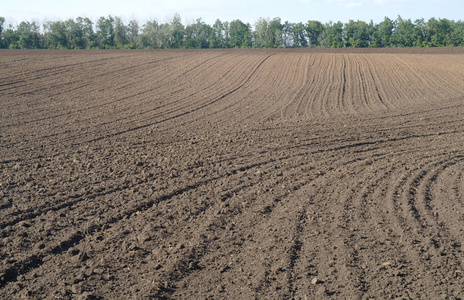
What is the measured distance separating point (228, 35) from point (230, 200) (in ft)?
258

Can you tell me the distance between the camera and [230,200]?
759 centimetres

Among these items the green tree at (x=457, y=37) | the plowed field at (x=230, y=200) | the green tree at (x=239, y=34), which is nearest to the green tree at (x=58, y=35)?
the green tree at (x=239, y=34)

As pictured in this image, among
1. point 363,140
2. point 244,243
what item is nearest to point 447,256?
point 244,243

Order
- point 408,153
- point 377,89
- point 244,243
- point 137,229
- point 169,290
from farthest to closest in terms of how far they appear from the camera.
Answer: point 377,89 < point 408,153 < point 137,229 < point 244,243 < point 169,290

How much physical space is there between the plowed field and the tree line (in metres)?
56.8

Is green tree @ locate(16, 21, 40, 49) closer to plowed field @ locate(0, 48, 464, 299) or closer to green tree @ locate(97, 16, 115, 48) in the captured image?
green tree @ locate(97, 16, 115, 48)

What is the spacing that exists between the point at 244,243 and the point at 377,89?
60.6 feet

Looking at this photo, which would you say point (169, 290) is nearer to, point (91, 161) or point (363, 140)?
point (91, 161)

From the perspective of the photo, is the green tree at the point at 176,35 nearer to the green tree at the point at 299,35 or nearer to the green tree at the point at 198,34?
the green tree at the point at 198,34

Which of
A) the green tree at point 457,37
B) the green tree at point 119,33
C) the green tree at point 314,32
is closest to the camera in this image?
the green tree at point 457,37

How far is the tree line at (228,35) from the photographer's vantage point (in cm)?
6862

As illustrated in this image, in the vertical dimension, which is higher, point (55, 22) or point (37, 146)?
point (55, 22)

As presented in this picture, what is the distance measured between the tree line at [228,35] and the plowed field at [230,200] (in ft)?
186

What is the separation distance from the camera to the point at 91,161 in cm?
986
